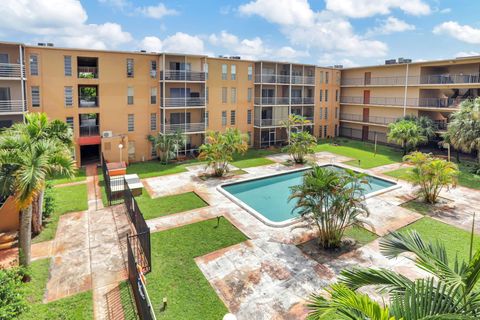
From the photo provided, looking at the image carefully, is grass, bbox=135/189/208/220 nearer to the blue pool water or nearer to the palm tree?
the blue pool water

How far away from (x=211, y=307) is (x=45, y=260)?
7.51m

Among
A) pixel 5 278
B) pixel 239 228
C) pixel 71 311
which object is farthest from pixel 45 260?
pixel 239 228

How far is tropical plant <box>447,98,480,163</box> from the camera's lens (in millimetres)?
24078

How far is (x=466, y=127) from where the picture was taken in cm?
2472

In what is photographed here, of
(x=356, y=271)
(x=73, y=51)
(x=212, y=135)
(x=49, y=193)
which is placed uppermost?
(x=73, y=51)

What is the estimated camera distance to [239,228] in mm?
15281

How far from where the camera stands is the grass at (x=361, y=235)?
14.1 m

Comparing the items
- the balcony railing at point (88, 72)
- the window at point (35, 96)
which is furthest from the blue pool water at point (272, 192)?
the window at point (35, 96)

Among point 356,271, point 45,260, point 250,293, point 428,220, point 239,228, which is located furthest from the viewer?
point 428,220

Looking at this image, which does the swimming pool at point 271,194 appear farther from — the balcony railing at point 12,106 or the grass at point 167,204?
the balcony railing at point 12,106

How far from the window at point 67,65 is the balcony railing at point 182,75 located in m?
7.37

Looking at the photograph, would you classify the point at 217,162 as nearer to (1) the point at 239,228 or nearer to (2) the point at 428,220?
(1) the point at 239,228

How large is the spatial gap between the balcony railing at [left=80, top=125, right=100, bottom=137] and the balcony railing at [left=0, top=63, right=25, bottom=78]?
5864mm

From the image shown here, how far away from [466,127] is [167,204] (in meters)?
24.1
